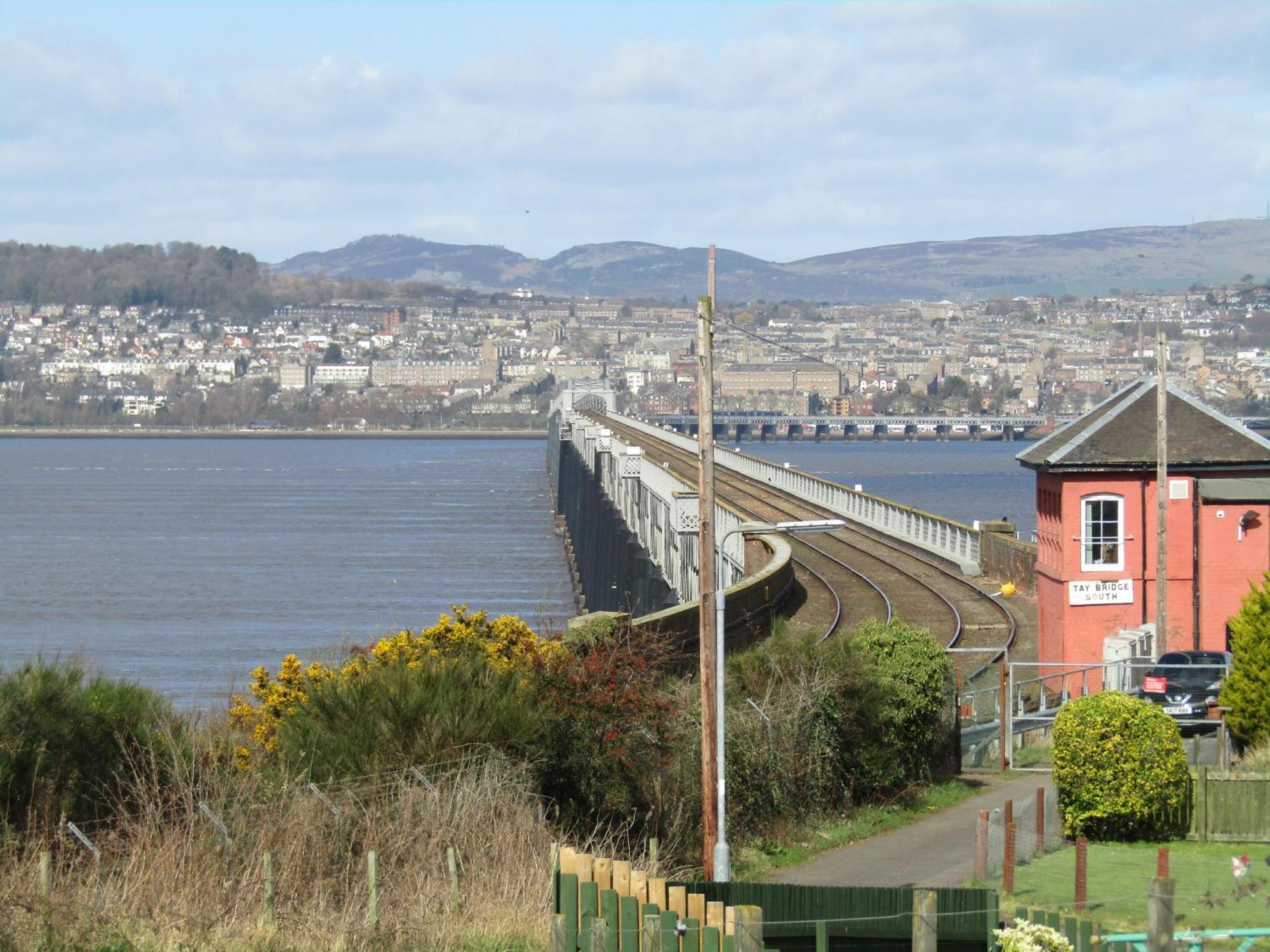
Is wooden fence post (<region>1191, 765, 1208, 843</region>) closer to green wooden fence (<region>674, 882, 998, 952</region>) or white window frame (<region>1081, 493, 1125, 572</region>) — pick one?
green wooden fence (<region>674, 882, 998, 952</region>)

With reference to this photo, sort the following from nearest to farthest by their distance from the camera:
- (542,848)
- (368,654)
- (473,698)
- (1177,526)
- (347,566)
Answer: (542,848), (473,698), (368,654), (1177,526), (347,566)

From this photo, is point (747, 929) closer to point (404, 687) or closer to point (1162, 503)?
point (404, 687)

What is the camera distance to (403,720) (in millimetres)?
15242

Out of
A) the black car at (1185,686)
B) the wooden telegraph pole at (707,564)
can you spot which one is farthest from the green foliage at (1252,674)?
the wooden telegraph pole at (707,564)

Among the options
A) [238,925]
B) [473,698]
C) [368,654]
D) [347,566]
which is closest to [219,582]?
[347,566]

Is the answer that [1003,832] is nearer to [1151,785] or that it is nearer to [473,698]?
[1151,785]

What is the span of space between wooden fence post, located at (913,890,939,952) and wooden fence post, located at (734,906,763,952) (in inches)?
34.9

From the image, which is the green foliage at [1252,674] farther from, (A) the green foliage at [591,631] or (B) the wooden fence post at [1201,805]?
(A) the green foliage at [591,631]

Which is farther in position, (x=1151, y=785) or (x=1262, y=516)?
(x=1262, y=516)

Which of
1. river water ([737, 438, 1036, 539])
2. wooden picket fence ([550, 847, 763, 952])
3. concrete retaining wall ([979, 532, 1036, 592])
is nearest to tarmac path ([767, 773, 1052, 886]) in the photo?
wooden picket fence ([550, 847, 763, 952])

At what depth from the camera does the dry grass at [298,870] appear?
1078cm

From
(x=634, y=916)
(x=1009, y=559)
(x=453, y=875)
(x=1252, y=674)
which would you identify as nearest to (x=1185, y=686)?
(x=1252, y=674)

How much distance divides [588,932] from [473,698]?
5606 mm

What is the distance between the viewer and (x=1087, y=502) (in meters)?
27.4
